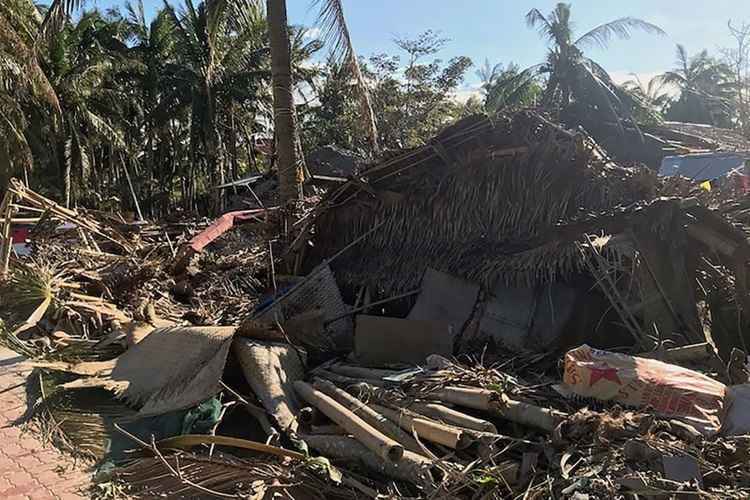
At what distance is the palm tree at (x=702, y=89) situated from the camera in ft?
114

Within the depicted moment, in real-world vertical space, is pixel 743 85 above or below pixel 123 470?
above

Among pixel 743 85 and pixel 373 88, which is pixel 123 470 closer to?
pixel 373 88

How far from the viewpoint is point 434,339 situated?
5.95 metres

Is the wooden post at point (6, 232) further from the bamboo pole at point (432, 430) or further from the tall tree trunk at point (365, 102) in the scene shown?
the bamboo pole at point (432, 430)

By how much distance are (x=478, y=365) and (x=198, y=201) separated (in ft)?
99.4

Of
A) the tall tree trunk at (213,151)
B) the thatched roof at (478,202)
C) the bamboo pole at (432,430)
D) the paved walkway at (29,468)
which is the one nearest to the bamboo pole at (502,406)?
the bamboo pole at (432,430)

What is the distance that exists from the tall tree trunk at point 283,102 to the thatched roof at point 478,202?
167 cm

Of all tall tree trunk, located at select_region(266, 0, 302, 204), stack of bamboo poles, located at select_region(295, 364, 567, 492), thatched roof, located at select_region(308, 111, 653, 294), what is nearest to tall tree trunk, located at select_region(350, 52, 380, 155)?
tall tree trunk, located at select_region(266, 0, 302, 204)

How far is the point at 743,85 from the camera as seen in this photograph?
1080 inches

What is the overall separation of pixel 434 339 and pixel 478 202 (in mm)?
1649

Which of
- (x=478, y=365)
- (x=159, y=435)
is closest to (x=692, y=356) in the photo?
(x=478, y=365)

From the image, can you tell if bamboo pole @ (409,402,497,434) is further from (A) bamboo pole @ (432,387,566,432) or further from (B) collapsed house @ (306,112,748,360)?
(B) collapsed house @ (306,112,748,360)

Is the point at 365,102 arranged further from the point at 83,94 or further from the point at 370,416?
the point at 83,94

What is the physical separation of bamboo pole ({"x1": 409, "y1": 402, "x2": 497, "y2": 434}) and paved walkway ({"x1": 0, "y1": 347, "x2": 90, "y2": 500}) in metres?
2.33
